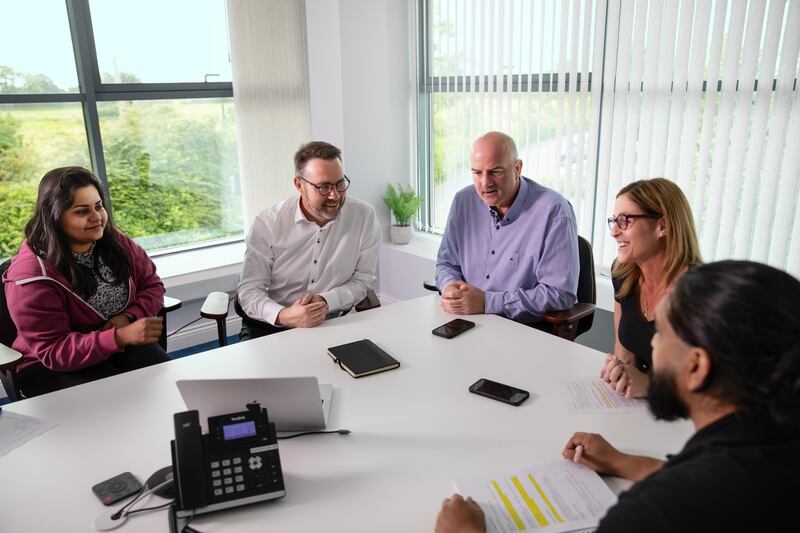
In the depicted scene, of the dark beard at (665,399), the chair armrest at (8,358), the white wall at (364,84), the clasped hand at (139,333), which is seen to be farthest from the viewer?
the white wall at (364,84)

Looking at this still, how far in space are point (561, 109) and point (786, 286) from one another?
2.61 metres

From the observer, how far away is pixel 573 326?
2.38m

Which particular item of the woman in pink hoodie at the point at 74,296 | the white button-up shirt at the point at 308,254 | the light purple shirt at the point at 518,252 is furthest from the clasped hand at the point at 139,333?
the light purple shirt at the point at 518,252

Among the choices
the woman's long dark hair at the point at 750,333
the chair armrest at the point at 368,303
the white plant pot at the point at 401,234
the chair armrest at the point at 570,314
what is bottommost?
the white plant pot at the point at 401,234

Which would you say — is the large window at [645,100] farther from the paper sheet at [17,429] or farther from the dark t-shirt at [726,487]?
the paper sheet at [17,429]

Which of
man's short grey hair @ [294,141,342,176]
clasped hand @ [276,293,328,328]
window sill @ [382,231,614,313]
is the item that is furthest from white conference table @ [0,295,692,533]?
window sill @ [382,231,614,313]

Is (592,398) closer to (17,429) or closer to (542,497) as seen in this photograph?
(542,497)

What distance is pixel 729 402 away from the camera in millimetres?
898

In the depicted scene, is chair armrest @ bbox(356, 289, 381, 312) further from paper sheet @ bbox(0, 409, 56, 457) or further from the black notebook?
paper sheet @ bbox(0, 409, 56, 457)

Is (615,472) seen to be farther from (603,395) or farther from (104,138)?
(104,138)

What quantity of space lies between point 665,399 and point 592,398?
0.62 metres

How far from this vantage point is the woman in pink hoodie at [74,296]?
2.01 meters

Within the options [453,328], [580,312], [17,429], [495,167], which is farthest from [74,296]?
[580,312]

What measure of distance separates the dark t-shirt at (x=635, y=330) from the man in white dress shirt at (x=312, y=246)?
1132 mm
